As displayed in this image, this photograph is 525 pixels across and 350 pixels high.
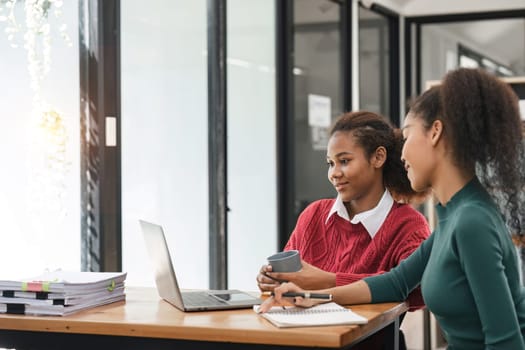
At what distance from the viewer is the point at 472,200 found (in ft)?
6.30

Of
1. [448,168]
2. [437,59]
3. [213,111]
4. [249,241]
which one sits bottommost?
[249,241]

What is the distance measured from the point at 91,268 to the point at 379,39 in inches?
152

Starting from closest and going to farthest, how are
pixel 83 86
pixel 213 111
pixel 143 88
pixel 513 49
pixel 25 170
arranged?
pixel 25 170 < pixel 83 86 < pixel 143 88 < pixel 213 111 < pixel 513 49

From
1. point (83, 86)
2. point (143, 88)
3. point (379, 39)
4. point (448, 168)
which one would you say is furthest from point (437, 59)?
point (448, 168)

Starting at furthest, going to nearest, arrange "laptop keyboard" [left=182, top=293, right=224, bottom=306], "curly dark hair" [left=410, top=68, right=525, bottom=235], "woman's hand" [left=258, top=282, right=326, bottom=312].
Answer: "laptop keyboard" [left=182, top=293, right=224, bottom=306] < "woman's hand" [left=258, top=282, right=326, bottom=312] < "curly dark hair" [left=410, top=68, right=525, bottom=235]

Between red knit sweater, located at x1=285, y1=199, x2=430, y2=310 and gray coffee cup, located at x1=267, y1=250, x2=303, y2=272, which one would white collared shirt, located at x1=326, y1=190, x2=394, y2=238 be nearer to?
red knit sweater, located at x1=285, y1=199, x2=430, y2=310

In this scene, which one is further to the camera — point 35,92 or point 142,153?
point 142,153

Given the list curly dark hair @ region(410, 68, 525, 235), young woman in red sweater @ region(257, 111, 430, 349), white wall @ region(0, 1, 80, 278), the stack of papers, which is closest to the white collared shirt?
young woman in red sweater @ region(257, 111, 430, 349)

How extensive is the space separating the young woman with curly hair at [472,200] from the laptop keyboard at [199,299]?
10.3 inches

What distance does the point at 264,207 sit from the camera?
4.88 m

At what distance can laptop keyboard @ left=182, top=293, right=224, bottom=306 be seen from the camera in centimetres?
220

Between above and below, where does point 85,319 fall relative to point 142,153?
below

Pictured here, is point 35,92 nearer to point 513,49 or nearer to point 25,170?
point 25,170

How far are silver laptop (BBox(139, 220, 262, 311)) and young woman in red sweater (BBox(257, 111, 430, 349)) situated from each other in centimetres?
34
